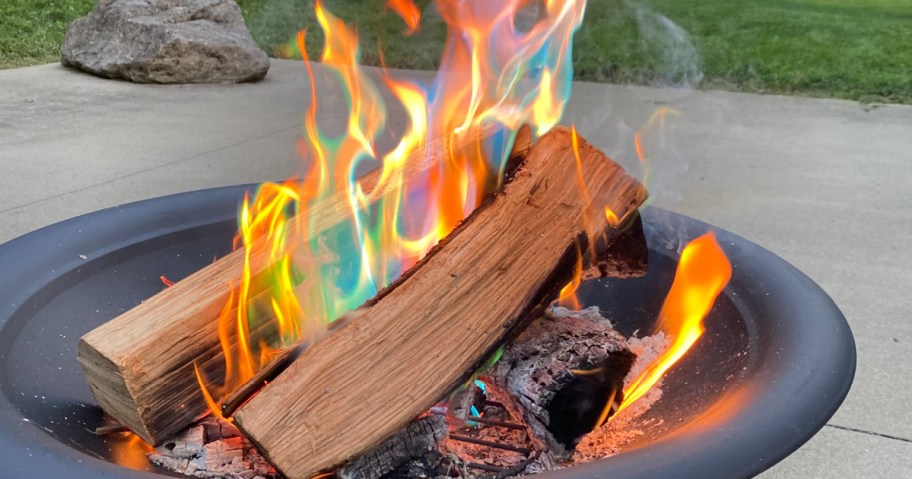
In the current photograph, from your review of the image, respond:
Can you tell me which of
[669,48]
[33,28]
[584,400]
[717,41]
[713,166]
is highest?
[584,400]

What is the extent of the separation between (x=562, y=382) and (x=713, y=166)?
2.89m

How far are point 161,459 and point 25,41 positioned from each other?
6.24 meters

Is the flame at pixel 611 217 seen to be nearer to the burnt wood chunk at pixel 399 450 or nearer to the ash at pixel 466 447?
the ash at pixel 466 447

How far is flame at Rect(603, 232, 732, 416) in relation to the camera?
4.91 feet

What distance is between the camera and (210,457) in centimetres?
128

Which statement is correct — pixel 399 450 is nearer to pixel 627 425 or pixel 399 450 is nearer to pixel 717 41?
pixel 627 425

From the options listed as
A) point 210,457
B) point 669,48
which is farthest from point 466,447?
point 669,48

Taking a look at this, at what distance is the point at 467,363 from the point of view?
1.25 metres

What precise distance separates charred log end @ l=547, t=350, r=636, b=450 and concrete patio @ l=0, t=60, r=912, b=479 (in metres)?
0.71

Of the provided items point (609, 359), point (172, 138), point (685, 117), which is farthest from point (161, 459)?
point (685, 117)

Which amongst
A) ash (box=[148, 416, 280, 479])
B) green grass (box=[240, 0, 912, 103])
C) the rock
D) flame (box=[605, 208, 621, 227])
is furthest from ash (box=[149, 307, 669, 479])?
the rock

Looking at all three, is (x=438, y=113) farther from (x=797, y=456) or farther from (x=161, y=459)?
(x=797, y=456)

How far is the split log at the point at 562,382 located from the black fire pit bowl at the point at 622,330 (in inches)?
3.9

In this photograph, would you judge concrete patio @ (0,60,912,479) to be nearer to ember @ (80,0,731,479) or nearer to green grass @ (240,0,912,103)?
green grass @ (240,0,912,103)
